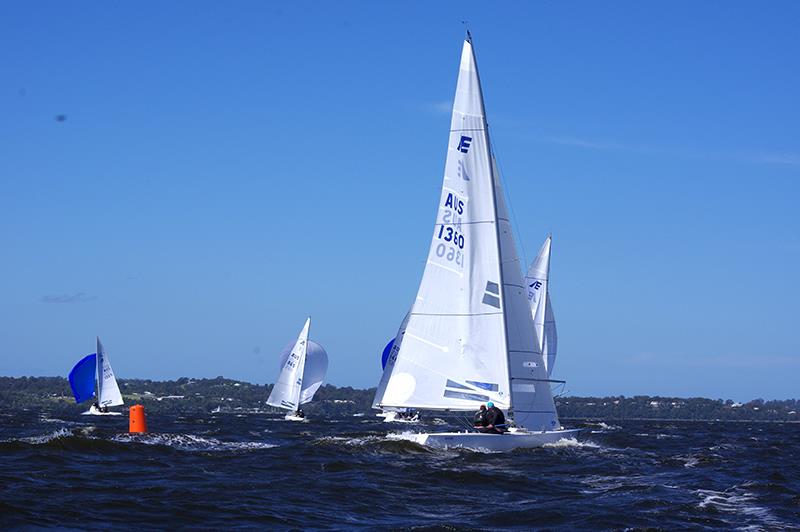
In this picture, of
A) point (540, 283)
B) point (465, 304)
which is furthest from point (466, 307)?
point (540, 283)

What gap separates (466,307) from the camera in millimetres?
30656

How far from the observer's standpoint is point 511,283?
3150 cm

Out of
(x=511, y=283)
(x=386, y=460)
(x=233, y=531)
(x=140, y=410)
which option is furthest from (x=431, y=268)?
(x=233, y=531)

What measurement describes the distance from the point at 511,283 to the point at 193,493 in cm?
1405

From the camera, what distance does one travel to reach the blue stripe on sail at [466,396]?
3031cm

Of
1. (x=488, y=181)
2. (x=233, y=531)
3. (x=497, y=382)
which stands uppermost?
(x=488, y=181)

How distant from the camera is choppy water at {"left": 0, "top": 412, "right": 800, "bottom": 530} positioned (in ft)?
58.5

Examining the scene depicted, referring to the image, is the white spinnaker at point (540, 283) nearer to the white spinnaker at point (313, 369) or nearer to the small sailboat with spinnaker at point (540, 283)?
the small sailboat with spinnaker at point (540, 283)

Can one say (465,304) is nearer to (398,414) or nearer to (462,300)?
(462,300)

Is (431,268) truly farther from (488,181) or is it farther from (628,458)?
(628,458)

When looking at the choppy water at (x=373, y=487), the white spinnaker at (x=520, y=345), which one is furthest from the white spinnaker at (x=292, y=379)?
the white spinnaker at (x=520, y=345)

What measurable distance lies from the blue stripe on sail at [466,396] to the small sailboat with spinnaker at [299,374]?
148 feet

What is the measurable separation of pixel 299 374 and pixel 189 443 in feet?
142

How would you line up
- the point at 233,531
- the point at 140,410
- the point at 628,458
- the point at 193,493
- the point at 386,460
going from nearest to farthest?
the point at 233,531, the point at 193,493, the point at 386,460, the point at 628,458, the point at 140,410
